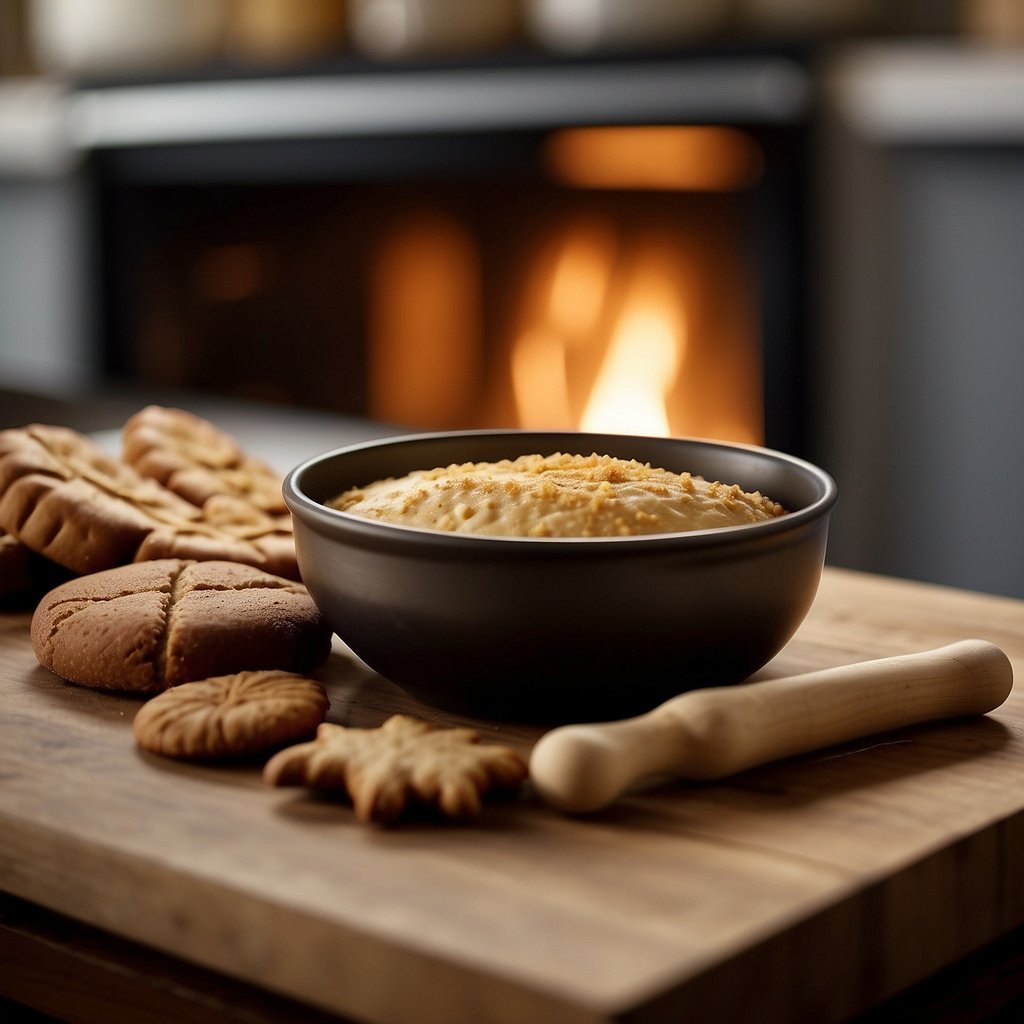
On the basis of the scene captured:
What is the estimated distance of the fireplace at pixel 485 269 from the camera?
2.57 metres

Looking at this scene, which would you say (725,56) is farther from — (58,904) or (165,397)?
(58,904)

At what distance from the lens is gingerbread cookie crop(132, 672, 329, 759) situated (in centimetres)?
85

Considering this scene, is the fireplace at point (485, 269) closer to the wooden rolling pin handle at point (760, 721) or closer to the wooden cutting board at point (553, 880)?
the wooden rolling pin handle at point (760, 721)

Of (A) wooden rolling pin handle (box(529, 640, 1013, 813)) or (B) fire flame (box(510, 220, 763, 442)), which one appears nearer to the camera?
(A) wooden rolling pin handle (box(529, 640, 1013, 813))

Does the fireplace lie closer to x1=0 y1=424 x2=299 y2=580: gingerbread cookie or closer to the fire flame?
the fire flame

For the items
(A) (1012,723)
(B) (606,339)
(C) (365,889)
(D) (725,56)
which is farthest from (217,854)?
(B) (606,339)

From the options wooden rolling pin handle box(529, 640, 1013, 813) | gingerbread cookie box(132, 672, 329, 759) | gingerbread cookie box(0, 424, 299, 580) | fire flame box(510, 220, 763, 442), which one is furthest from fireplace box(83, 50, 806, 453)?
gingerbread cookie box(132, 672, 329, 759)

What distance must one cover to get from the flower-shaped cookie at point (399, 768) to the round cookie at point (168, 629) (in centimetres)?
15

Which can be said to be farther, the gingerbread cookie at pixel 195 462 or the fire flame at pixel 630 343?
the fire flame at pixel 630 343

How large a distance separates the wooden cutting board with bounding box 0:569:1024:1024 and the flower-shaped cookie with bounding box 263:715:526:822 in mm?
14

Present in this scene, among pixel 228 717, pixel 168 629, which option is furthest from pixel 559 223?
pixel 228 717

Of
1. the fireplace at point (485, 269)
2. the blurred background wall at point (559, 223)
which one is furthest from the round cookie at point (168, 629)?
the fireplace at point (485, 269)

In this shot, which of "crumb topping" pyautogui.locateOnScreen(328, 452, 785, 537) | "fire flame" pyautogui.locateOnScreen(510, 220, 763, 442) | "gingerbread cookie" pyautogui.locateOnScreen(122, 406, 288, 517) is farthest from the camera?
"fire flame" pyautogui.locateOnScreen(510, 220, 763, 442)

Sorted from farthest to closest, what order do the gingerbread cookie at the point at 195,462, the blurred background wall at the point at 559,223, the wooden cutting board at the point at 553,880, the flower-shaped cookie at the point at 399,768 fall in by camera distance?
the blurred background wall at the point at 559,223 → the gingerbread cookie at the point at 195,462 → the flower-shaped cookie at the point at 399,768 → the wooden cutting board at the point at 553,880
